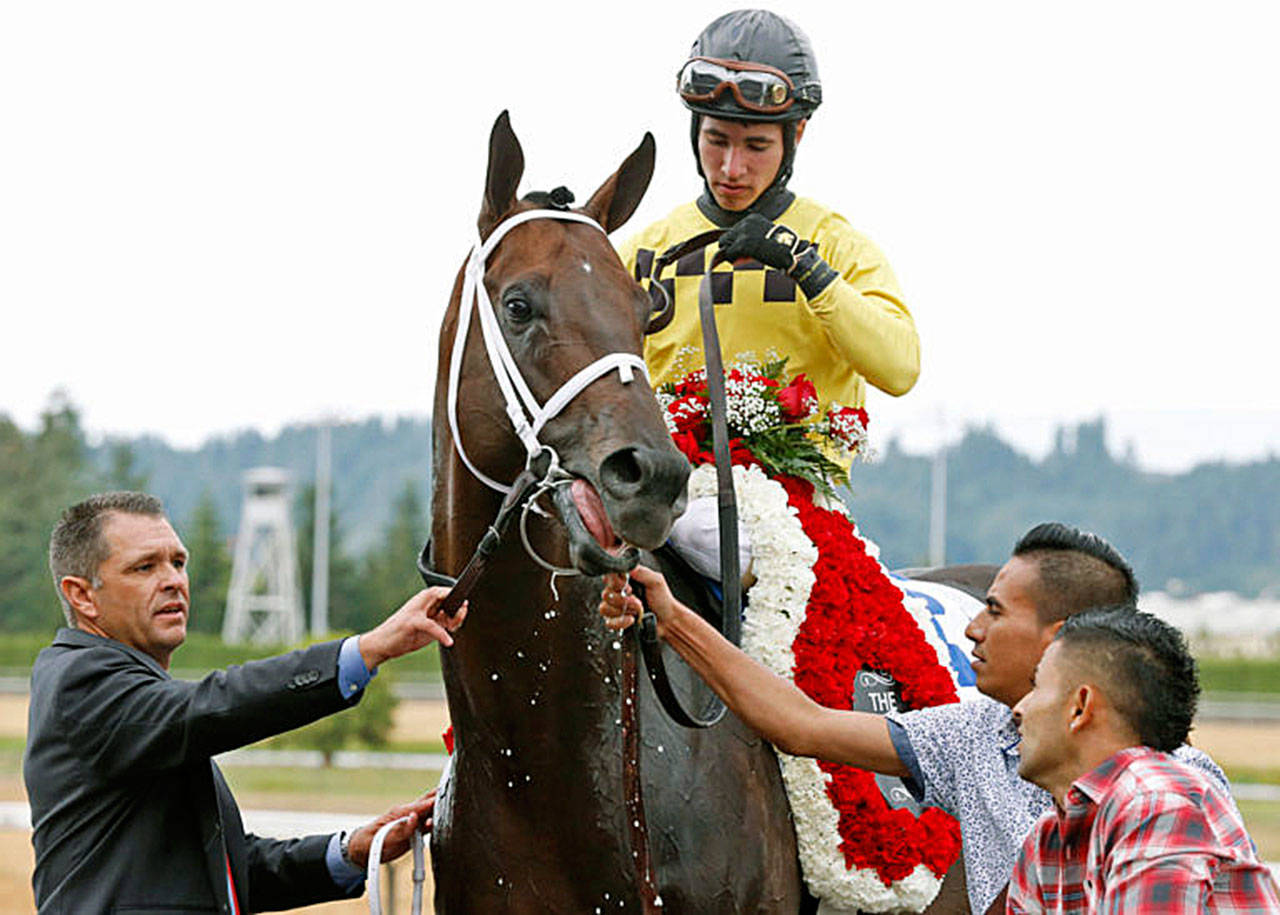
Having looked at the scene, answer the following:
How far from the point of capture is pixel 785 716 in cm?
350

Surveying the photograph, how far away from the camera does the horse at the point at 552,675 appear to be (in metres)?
3.40

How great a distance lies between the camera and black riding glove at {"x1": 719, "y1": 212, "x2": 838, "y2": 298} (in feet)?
13.3

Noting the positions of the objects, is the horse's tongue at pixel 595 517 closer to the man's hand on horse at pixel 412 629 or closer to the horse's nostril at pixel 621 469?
the horse's nostril at pixel 621 469

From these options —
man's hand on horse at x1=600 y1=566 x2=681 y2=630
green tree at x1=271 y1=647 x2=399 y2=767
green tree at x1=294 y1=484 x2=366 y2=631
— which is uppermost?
man's hand on horse at x1=600 y1=566 x2=681 y2=630

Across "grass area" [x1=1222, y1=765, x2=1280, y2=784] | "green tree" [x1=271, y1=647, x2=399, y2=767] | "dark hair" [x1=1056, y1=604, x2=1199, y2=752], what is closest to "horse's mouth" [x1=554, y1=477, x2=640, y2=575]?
"dark hair" [x1=1056, y1=604, x2=1199, y2=752]

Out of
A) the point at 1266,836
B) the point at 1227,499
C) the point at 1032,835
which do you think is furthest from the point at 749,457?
the point at 1227,499

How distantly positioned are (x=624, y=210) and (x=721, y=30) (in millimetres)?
1000

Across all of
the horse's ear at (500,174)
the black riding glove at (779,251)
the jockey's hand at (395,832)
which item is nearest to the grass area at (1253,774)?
the black riding glove at (779,251)

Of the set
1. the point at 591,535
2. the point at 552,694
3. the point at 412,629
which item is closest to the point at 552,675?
the point at 552,694

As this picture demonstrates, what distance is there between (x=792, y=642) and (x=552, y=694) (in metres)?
0.82

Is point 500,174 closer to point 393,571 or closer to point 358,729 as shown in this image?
point 358,729

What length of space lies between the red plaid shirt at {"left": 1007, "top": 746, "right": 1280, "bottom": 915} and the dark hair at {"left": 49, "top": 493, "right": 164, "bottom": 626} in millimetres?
2177

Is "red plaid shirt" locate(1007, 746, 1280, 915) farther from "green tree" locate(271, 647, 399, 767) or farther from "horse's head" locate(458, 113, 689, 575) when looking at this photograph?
"green tree" locate(271, 647, 399, 767)

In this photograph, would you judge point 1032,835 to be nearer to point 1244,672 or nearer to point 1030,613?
point 1030,613
